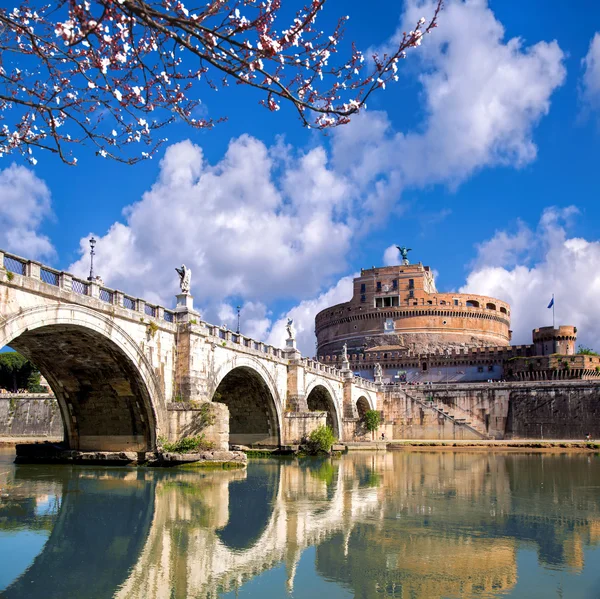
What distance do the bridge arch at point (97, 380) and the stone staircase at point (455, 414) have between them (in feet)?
136

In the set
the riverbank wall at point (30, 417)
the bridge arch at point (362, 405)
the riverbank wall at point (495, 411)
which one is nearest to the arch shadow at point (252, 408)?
the riverbank wall at point (30, 417)

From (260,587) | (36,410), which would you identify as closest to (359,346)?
(36,410)

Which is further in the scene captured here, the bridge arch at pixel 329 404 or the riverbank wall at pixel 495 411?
the riverbank wall at pixel 495 411

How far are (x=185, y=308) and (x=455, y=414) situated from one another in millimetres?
43082

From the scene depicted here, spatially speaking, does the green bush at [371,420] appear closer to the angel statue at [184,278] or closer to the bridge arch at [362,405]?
the bridge arch at [362,405]

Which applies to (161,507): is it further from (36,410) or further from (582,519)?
(36,410)

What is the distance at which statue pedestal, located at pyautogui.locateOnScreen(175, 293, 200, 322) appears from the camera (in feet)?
97.0

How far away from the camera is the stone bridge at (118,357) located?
21.2m

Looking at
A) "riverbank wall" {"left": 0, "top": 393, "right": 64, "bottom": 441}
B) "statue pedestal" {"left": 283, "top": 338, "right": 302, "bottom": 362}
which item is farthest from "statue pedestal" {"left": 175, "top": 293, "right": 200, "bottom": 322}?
"riverbank wall" {"left": 0, "top": 393, "right": 64, "bottom": 441}

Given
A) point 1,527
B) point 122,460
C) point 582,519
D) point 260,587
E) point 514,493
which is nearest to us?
point 260,587

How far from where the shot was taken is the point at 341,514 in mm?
17984

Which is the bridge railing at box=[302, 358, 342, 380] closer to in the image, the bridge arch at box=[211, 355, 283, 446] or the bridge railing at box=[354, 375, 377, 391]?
the bridge railing at box=[354, 375, 377, 391]

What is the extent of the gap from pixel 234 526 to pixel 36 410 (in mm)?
44360

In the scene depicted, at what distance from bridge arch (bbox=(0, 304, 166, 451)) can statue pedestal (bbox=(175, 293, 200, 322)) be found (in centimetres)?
338
